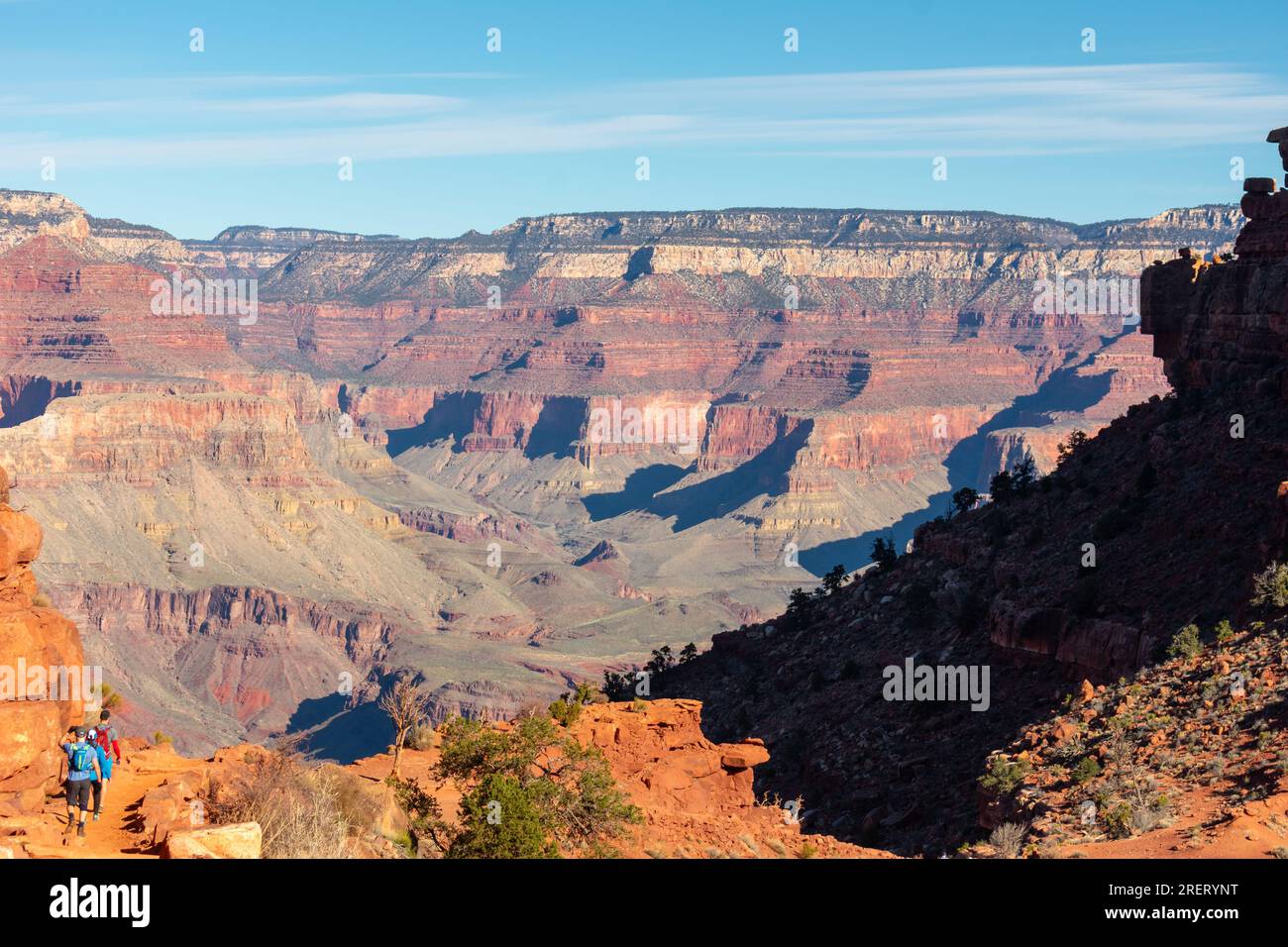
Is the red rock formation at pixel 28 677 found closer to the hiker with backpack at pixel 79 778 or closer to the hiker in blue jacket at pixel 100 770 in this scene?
the hiker in blue jacket at pixel 100 770

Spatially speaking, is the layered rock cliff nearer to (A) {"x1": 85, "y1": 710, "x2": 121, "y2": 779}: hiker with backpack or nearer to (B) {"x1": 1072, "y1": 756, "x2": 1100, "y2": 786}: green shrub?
(B) {"x1": 1072, "y1": 756, "x2": 1100, "y2": 786}: green shrub

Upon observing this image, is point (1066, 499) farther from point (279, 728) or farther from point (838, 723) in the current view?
point (279, 728)

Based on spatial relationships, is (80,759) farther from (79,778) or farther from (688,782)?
(688,782)

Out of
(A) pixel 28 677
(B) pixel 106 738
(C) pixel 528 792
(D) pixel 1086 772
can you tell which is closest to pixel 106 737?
(B) pixel 106 738

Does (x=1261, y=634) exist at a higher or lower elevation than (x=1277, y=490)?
lower

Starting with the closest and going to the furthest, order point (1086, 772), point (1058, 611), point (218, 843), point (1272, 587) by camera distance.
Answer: point (218, 843), point (1086, 772), point (1272, 587), point (1058, 611)
